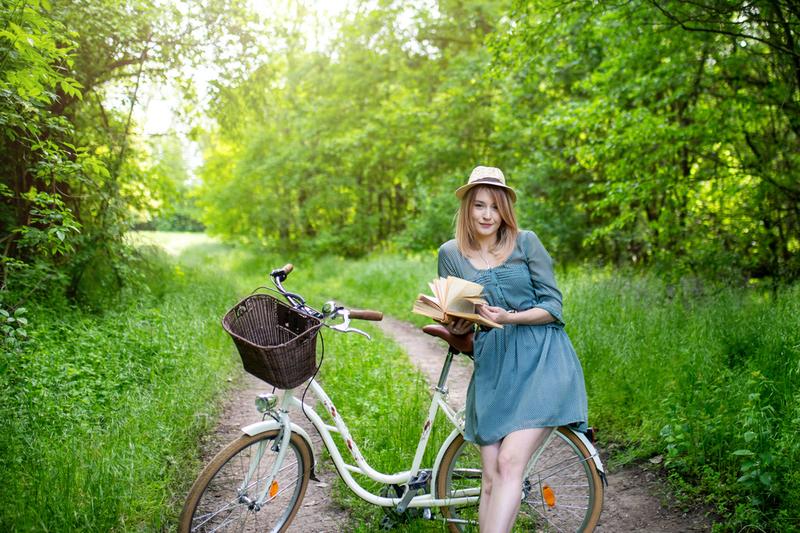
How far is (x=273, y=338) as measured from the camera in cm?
282

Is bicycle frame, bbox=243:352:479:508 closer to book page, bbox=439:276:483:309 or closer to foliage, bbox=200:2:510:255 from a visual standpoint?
book page, bbox=439:276:483:309

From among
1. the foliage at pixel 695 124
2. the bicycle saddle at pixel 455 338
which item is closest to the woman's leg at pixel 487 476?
the bicycle saddle at pixel 455 338

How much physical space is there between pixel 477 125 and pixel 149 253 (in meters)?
10.1

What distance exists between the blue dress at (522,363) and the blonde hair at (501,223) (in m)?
0.06

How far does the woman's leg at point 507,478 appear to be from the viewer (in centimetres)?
248

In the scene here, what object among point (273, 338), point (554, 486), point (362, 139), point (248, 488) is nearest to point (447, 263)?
point (273, 338)

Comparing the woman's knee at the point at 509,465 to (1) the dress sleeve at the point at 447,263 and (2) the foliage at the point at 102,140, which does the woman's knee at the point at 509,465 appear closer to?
(1) the dress sleeve at the point at 447,263

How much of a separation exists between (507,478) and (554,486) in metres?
0.64

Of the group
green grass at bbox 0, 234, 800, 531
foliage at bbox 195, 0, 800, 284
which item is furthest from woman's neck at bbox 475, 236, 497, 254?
foliage at bbox 195, 0, 800, 284

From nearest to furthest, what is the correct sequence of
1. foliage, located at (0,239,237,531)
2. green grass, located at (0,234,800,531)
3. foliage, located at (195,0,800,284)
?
foliage, located at (0,239,237,531) → green grass, located at (0,234,800,531) → foliage, located at (195,0,800,284)

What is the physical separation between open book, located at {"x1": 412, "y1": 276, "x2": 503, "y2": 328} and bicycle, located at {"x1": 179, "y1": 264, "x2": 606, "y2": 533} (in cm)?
22

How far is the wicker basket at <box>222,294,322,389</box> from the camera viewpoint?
2.47 metres

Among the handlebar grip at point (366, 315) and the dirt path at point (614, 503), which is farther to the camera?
the dirt path at point (614, 503)

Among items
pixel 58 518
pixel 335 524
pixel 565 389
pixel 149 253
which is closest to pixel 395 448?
pixel 335 524
